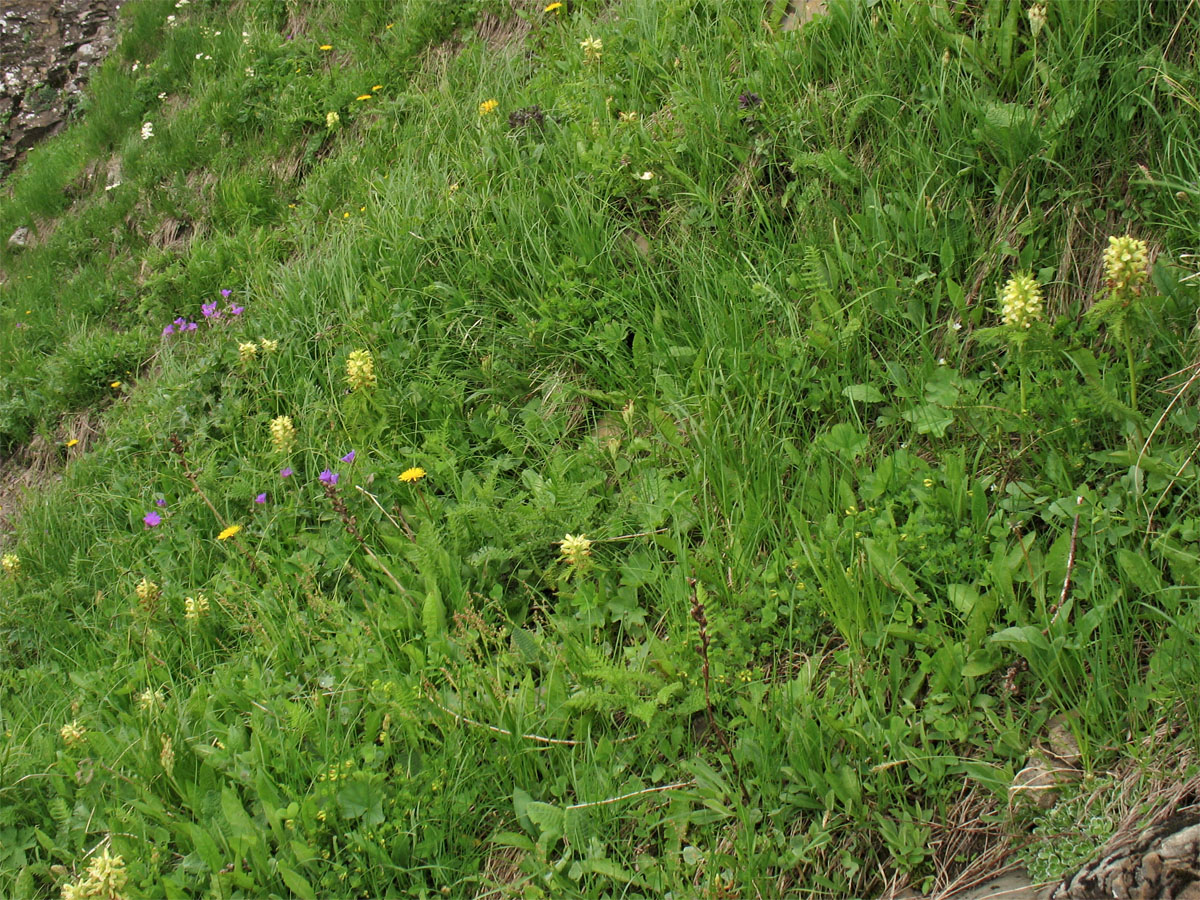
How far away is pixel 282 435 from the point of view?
3584mm

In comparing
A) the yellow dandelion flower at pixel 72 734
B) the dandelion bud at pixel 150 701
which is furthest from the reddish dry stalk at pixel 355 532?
the yellow dandelion flower at pixel 72 734

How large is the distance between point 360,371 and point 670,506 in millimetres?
1471

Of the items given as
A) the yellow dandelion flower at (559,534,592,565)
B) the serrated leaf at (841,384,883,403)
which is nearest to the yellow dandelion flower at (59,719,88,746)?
the yellow dandelion flower at (559,534,592,565)

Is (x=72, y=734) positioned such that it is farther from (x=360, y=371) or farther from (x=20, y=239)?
(x=20, y=239)

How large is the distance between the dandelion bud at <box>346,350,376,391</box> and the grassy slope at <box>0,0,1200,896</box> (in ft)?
0.36

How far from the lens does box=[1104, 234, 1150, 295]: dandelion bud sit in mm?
2137

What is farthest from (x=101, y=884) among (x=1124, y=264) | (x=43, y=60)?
(x=43, y=60)

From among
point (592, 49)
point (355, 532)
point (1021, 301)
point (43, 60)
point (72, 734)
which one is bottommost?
point (72, 734)

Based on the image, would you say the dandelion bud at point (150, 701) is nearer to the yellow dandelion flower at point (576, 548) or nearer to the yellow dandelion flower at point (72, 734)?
the yellow dandelion flower at point (72, 734)

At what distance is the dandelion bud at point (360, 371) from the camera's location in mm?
3459

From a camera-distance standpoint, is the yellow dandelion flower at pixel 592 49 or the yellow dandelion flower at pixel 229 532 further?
the yellow dandelion flower at pixel 592 49

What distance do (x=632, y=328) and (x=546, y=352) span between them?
14.5 inches

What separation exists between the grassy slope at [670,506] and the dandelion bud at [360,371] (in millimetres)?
109

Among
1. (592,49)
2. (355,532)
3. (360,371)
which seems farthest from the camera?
(592,49)
